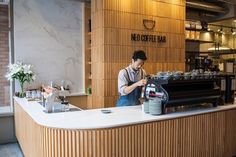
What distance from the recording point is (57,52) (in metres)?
5.62

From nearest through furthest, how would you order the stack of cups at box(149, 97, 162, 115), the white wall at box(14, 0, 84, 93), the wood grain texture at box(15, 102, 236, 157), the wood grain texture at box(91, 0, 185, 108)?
the wood grain texture at box(15, 102, 236, 157)
the stack of cups at box(149, 97, 162, 115)
the wood grain texture at box(91, 0, 185, 108)
the white wall at box(14, 0, 84, 93)

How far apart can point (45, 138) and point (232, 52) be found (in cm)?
897

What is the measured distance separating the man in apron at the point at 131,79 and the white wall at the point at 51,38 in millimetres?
2017

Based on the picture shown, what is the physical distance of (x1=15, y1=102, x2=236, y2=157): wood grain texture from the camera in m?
2.56

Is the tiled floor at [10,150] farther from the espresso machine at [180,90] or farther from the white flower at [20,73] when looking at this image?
the espresso machine at [180,90]

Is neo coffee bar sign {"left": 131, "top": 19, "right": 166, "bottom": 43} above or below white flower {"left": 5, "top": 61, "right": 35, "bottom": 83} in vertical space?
above

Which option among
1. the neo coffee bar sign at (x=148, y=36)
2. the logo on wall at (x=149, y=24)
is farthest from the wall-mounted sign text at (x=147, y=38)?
the logo on wall at (x=149, y=24)

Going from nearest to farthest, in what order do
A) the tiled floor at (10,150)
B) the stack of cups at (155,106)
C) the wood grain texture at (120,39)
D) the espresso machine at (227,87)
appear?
1. the stack of cups at (155,106)
2. the espresso machine at (227,87)
3. the tiled floor at (10,150)
4. the wood grain texture at (120,39)

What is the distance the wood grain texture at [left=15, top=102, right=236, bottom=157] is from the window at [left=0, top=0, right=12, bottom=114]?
1.99 m

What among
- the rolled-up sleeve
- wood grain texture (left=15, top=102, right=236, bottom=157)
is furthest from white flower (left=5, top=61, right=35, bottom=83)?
the rolled-up sleeve

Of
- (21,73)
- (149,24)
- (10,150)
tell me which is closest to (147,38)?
(149,24)

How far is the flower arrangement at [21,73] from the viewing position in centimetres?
484

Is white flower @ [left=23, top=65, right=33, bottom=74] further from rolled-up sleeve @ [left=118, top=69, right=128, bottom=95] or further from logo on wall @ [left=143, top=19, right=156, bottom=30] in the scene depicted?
logo on wall @ [left=143, top=19, right=156, bottom=30]

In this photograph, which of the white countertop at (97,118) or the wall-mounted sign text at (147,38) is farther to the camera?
the wall-mounted sign text at (147,38)
